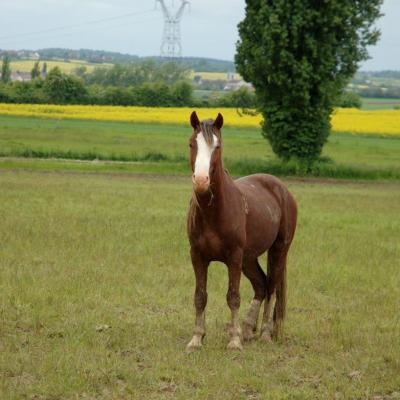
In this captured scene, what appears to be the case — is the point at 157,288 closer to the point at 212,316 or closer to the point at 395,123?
the point at 212,316

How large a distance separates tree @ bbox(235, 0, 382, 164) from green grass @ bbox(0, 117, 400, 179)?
1753mm

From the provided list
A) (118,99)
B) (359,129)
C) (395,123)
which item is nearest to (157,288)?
(359,129)

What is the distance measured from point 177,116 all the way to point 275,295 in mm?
57716

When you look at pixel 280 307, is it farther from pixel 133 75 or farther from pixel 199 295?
pixel 133 75

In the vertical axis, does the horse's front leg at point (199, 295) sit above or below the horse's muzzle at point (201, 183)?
below

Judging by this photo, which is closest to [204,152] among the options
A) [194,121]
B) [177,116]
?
[194,121]

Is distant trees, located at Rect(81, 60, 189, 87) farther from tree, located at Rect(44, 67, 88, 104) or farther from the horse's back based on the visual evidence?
the horse's back

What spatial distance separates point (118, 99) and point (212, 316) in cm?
7240

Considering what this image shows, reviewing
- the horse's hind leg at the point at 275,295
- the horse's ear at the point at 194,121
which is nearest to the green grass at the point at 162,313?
the horse's hind leg at the point at 275,295

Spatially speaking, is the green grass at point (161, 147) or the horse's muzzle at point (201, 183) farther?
the green grass at point (161, 147)

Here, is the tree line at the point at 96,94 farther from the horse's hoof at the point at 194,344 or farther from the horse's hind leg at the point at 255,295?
the horse's hoof at the point at 194,344

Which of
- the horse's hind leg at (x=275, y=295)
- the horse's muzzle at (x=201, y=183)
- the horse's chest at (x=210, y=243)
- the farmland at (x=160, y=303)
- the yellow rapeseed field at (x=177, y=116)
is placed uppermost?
the horse's muzzle at (x=201, y=183)

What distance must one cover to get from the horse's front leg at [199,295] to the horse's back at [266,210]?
66 centimetres

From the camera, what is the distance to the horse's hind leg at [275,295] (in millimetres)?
9617
